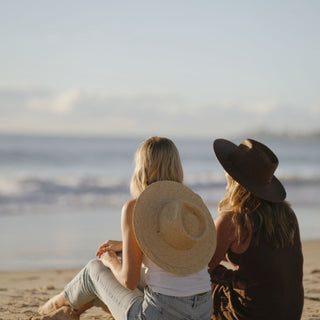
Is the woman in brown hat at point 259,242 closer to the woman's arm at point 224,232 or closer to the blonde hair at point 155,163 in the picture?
the woman's arm at point 224,232

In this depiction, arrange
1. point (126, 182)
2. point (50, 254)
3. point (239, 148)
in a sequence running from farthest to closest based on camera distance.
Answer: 1. point (126, 182)
2. point (50, 254)
3. point (239, 148)

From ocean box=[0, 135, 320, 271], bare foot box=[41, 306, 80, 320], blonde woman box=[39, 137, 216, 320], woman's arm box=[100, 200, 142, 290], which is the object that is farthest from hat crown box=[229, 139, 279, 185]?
ocean box=[0, 135, 320, 271]

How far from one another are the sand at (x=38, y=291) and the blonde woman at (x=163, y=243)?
44.1 inches

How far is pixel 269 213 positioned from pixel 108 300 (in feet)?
3.48

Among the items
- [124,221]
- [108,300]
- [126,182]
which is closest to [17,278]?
[108,300]

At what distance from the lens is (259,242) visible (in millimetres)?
3055

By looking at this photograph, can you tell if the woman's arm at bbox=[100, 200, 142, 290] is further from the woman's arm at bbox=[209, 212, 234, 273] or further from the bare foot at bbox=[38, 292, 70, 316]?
the bare foot at bbox=[38, 292, 70, 316]

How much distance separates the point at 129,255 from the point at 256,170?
88 centimetres

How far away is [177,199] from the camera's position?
9.58 ft

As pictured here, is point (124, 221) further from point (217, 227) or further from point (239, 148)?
point (239, 148)

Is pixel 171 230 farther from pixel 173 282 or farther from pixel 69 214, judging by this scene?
pixel 69 214

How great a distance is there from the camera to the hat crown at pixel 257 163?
3.15 m

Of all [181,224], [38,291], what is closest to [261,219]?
[181,224]

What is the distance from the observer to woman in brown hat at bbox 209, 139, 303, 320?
3.06 meters
